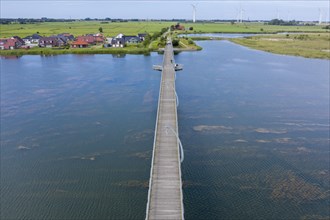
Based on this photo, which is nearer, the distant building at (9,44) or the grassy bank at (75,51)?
the grassy bank at (75,51)

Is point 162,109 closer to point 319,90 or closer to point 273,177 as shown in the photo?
point 273,177

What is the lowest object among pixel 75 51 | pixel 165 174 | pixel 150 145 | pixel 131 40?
pixel 165 174

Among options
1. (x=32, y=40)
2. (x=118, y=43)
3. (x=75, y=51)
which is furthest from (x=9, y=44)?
(x=118, y=43)

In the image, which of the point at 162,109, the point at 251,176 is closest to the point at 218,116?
the point at 162,109

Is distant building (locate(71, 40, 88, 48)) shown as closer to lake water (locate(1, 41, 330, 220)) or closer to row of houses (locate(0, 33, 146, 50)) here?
row of houses (locate(0, 33, 146, 50))

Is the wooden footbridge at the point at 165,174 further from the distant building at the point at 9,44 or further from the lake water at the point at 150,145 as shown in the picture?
the distant building at the point at 9,44

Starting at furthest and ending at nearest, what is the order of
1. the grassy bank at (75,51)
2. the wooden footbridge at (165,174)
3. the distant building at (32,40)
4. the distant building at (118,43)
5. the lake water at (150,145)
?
1. the distant building at (32,40)
2. the distant building at (118,43)
3. the grassy bank at (75,51)
4. the lake water at (150,145)
5. the wooden footbridge at (165,174)

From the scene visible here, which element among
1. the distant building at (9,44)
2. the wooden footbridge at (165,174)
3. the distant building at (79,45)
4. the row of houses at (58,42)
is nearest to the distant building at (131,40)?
the row of houses at (58,42)

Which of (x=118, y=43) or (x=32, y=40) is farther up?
(x=32, y=40)

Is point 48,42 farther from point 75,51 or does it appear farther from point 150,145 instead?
point 150,145
